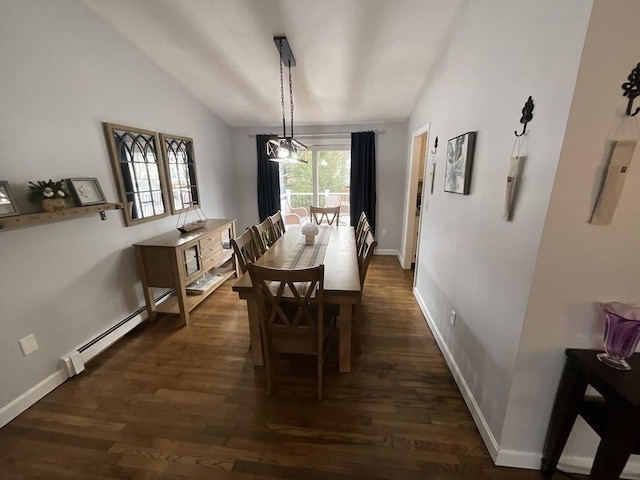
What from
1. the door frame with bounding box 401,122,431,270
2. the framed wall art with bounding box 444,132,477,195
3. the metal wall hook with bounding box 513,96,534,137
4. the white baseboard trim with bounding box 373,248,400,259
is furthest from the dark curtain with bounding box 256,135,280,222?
the metal wall hook with bounding box 513,96,534,137

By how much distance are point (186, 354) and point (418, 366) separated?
77.1 inches

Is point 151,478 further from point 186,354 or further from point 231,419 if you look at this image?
point 186,354

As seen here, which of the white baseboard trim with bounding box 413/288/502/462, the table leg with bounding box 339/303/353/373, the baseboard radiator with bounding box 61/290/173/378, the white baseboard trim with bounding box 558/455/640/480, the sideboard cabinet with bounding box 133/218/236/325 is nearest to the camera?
the white baseboard trim with bounding box 558/455/640/480

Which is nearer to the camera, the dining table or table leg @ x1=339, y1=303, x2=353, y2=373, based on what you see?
the dining table

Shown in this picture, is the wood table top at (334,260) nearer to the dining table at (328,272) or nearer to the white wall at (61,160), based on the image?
the dining table at (328,272)

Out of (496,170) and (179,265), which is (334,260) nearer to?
(496,170)

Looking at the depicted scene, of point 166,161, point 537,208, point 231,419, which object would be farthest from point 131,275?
point 537,208

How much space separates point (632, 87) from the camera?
93 centimetres

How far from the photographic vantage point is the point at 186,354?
2254 mm

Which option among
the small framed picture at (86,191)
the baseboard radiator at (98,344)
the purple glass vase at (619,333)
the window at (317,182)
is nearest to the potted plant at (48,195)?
the small framed picture at (86,191)

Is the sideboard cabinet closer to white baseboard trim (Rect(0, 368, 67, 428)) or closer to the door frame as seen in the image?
white baseboard trim (Rect(0, 368, 67, 428))

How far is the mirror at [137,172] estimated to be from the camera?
2436mm

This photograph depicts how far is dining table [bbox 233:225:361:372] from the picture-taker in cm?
175

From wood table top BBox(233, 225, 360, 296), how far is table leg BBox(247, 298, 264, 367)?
0.25 m
